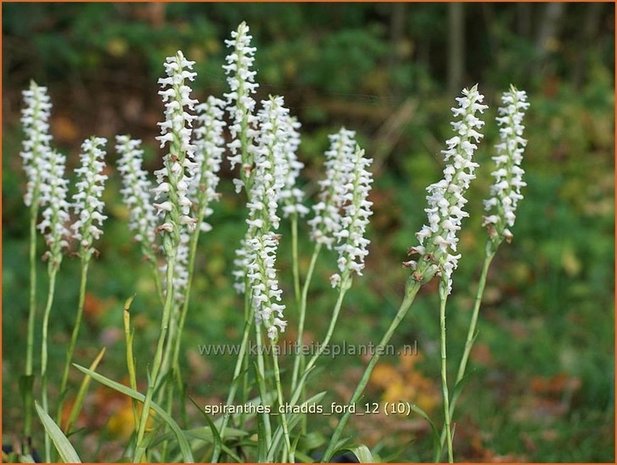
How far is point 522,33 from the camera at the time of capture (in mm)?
9344

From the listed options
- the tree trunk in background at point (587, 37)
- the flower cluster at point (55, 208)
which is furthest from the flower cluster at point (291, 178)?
the tree trunk in background at point (587, 37)

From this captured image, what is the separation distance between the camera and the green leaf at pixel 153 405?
2.20 meters

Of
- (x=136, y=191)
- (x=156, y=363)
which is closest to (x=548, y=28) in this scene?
(x=136, y=191)

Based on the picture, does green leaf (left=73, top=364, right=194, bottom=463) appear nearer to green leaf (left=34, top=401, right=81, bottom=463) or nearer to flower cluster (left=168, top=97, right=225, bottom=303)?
green leaf (left=34, top=401, right=81, bottom=463)

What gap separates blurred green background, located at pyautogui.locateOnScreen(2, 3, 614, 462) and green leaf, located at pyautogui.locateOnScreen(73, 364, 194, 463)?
151 cm

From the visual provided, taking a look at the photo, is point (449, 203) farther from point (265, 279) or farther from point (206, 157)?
point (206, 157)

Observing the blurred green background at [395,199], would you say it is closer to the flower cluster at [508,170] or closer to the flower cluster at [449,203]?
the flower cluster at [508,170]

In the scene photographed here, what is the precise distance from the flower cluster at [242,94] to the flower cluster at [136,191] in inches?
13.2

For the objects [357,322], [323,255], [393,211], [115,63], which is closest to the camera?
[357,322]

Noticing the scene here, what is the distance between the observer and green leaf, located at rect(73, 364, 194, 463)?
2.20 meters

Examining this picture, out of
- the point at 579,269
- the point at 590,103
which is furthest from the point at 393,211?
the point at 590,103

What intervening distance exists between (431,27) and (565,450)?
6.07 m

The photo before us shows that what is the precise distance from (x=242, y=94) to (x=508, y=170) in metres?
0.76

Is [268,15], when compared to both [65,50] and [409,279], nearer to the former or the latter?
[65,50]
